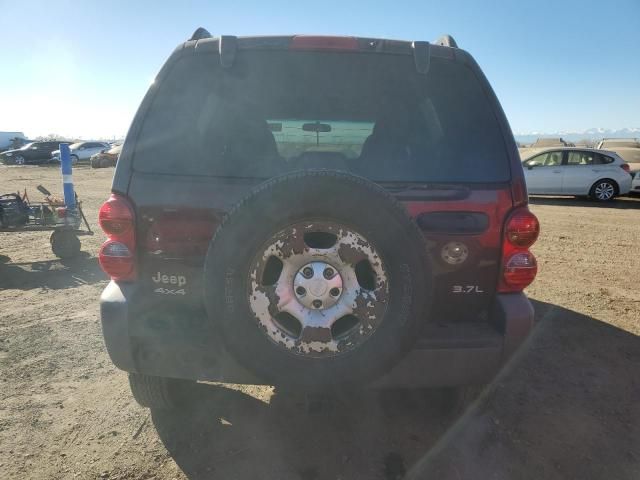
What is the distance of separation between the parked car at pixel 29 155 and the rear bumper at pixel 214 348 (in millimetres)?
35637

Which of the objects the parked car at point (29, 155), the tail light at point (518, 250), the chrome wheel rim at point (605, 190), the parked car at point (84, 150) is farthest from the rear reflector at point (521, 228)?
the parked car at point (84, 150)

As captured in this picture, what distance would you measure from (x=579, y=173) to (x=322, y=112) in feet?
42.8

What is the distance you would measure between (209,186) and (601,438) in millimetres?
2649

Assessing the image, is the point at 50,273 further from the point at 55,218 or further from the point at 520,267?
the point at 520,267

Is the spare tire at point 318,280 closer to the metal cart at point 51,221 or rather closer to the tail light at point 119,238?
the tail light at point 119,238

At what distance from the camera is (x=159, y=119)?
7.21 feet

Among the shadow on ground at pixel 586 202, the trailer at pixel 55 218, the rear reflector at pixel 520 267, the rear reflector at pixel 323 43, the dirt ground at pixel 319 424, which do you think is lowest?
the dirt ground at pixel 319 424

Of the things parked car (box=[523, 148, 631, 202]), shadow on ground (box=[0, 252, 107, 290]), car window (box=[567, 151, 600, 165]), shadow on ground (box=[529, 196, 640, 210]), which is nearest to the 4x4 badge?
shadow on ground (box=[0, 252, 107, 290])

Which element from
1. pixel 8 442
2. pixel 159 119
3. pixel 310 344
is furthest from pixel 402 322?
pixel 8 442

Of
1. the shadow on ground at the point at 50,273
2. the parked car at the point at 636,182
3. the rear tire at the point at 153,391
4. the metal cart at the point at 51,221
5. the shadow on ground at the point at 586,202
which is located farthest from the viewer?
the parked car at the point at 636,182

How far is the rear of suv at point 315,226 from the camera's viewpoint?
1.82 metres

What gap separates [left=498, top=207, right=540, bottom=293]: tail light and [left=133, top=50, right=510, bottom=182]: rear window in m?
0.23

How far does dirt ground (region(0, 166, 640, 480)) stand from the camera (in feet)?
7.45

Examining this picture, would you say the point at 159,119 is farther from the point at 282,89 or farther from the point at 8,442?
the point at 8,442
